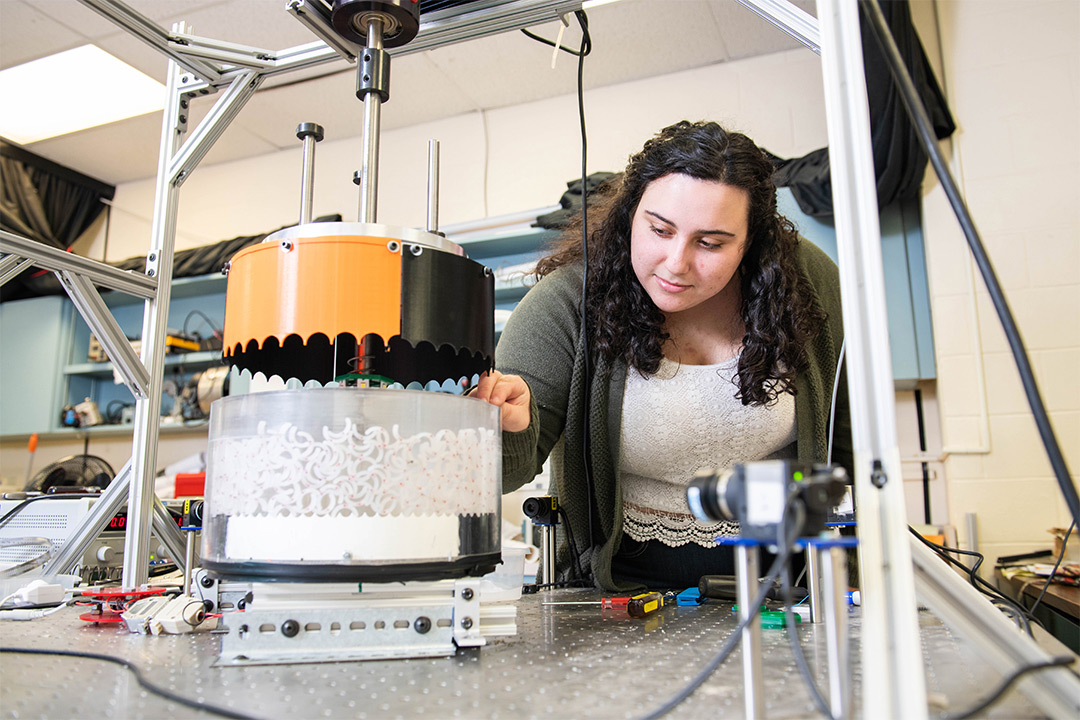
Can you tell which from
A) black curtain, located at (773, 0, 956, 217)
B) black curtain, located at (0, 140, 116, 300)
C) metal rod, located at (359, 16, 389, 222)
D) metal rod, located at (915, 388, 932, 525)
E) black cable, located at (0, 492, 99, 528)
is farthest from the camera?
black curtain, located at (0, 140, 116, 300)

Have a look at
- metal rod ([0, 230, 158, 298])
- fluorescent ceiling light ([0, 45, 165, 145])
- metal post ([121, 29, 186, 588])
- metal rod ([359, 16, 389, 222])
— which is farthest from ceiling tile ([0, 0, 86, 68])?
metal rod ([359, 16, 389, 222])

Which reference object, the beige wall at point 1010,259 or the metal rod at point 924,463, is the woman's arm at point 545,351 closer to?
the beige wall at point 1010,259

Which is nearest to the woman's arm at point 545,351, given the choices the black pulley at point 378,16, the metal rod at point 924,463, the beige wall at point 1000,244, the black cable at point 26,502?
the black pulley at point 378,16

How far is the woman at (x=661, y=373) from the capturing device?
115cm

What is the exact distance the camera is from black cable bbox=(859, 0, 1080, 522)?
0.52 m

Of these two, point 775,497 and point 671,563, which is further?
point 671,563

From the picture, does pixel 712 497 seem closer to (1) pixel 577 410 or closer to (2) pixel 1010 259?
(1) pixel 577 410

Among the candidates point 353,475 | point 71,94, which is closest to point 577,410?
point 353,475

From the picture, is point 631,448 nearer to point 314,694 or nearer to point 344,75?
point 314,694

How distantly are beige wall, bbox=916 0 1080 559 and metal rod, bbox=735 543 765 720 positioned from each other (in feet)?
7.00

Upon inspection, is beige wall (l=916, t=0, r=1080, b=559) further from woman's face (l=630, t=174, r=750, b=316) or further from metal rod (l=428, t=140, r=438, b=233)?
metal rod (l=428, t=140, r=438, b=233)

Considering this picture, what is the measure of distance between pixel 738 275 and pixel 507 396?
56 centimetres

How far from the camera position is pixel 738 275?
4.26 ft

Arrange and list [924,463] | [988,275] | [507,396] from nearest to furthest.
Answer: [988,275] → [507,396] → [924,463]
